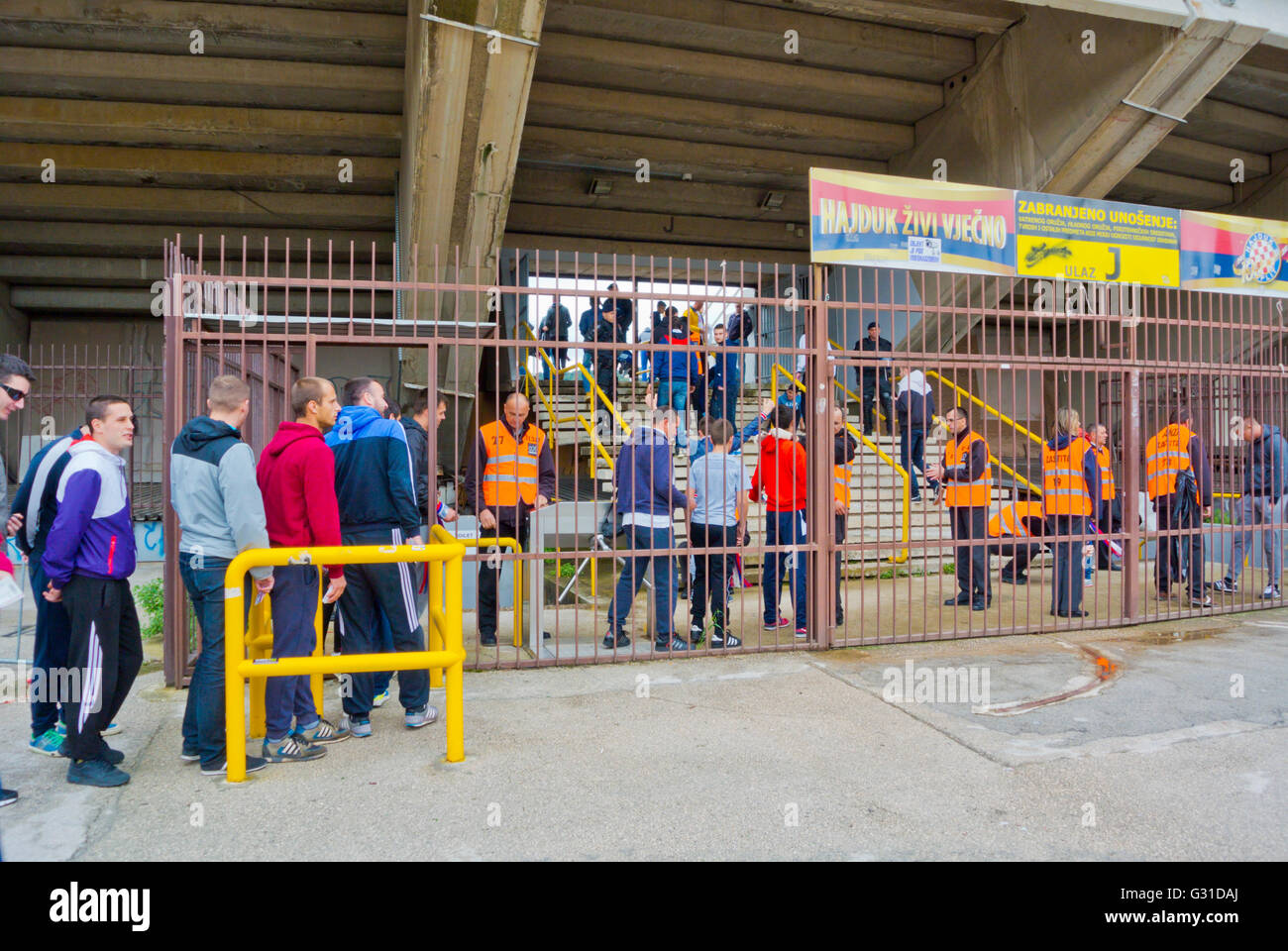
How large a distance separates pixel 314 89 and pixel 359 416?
884cm

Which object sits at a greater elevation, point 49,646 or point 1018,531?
point 1018,531

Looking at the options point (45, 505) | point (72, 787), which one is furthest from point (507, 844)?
point (45, 505)

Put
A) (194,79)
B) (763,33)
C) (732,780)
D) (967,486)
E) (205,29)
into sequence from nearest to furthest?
(732,780) < (967,486) < (205,29) < (194,79) < (763,33)

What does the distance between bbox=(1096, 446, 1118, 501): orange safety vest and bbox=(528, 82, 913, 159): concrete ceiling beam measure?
7750mm

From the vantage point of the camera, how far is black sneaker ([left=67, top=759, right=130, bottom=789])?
3750 millimetres

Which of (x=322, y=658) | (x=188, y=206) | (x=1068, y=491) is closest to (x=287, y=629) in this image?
(x=322, y=658)

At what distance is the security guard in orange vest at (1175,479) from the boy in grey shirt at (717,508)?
12.7 ft

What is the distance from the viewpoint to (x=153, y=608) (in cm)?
714

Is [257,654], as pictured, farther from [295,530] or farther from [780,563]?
[780,563]

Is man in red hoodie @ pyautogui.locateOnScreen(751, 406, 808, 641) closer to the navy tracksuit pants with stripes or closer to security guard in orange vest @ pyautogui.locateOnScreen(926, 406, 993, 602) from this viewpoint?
security guard in orange vest @ pyautogui.locateOnScreen(926, 406, 993, 602)

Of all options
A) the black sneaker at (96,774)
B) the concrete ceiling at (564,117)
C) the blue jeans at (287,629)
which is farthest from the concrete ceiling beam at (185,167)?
the black sneaker at (96,774)

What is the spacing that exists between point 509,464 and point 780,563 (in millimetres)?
2140

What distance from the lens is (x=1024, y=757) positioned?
409 centimetres

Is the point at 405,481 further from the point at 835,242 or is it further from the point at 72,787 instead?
the point at 835,242
